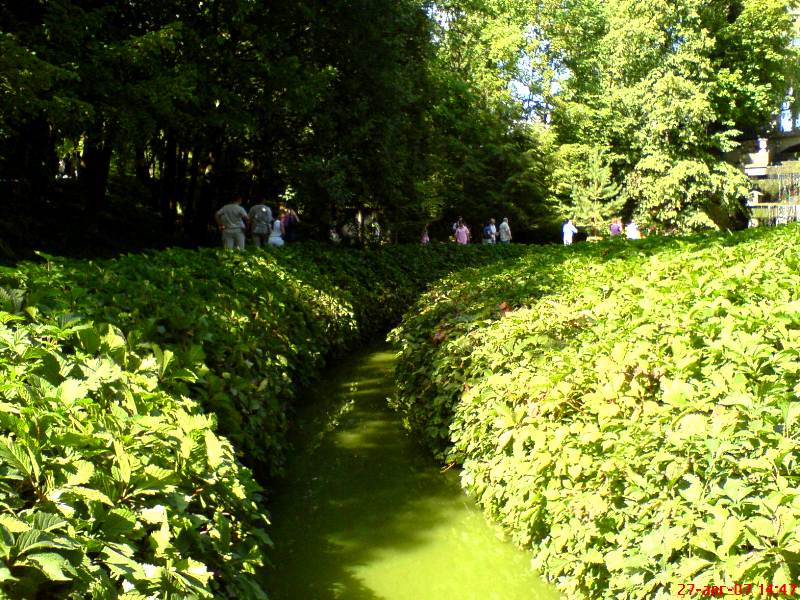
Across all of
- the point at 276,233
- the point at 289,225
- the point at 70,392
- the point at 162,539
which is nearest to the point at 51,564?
the point at 162,539

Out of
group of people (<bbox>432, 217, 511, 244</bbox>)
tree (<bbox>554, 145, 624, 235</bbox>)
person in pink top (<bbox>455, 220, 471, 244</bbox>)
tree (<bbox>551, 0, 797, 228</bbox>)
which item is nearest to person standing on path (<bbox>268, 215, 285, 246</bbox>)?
group of people (<bbox>432, 217, 511, 244</bbox>)

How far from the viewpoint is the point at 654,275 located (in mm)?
6172

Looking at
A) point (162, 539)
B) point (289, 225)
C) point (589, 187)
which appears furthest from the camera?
point (589, 187)

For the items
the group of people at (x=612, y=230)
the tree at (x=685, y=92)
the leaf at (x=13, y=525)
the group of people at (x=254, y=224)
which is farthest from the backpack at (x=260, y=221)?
the tree at (x=685, y=92)

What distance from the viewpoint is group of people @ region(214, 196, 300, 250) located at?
14109mm

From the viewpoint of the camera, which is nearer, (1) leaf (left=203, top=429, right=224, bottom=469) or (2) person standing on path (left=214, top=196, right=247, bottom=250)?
(1) leaf (left=203, top=429, right=224, bottom=469)

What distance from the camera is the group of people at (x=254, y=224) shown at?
46.3 ft

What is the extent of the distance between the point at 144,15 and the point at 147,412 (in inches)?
529

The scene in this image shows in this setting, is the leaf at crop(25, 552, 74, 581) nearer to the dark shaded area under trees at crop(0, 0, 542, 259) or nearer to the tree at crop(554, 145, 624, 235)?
the dark shaded area under trees at crop(0, 0, 542, 259)

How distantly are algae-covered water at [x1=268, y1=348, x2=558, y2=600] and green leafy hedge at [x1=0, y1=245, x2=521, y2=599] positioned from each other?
417 mm

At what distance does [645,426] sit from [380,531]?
2.48 m

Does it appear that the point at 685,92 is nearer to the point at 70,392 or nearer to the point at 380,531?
the point at 380,531

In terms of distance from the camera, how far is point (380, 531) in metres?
5.22

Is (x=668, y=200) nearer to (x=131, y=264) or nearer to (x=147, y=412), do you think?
(x=131, y=264)
